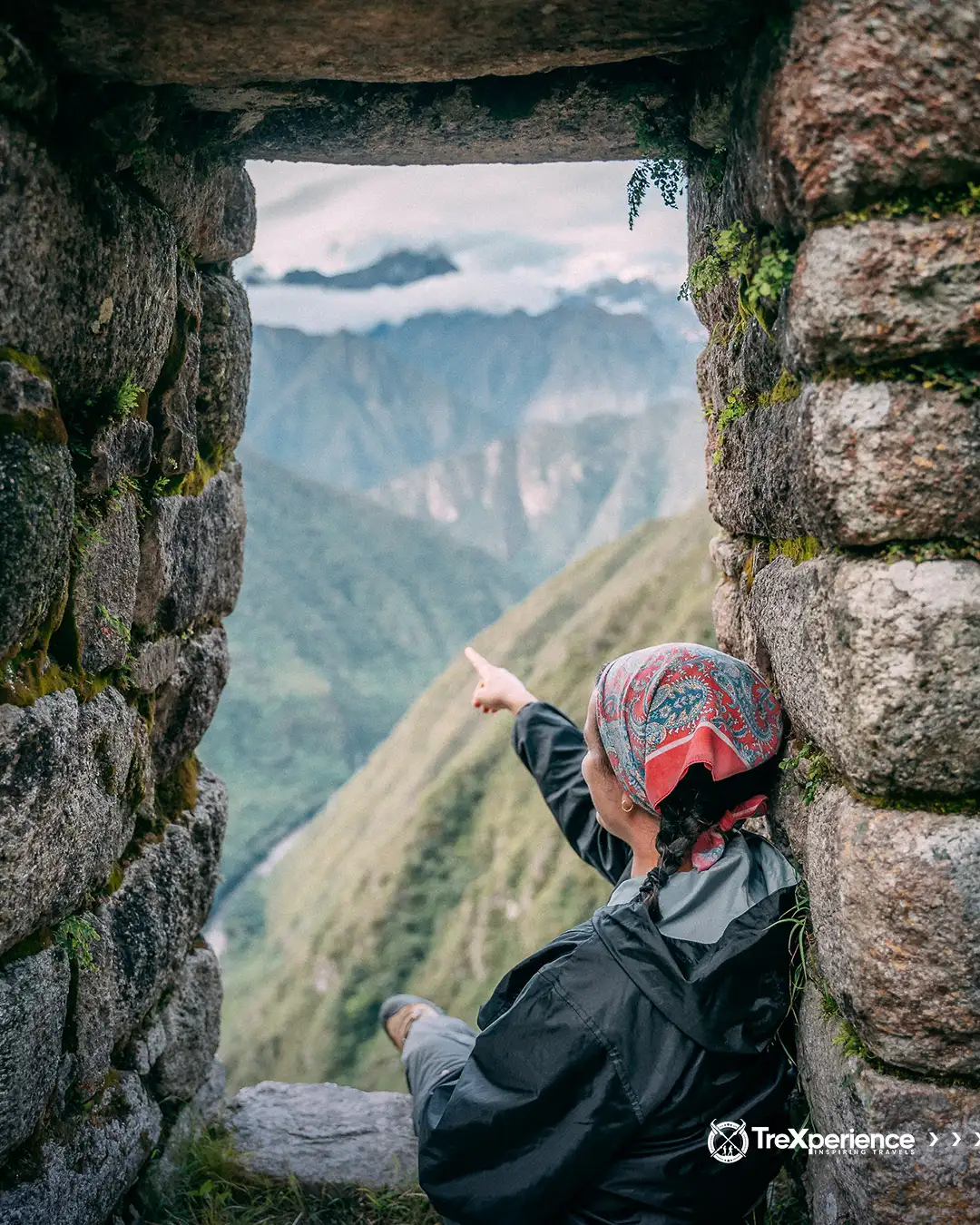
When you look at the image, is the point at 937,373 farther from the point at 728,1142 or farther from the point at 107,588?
the point at 107,588

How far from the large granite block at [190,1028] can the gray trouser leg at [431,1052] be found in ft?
2.48

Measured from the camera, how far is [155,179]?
2.70 meters

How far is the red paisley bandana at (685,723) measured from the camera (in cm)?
250

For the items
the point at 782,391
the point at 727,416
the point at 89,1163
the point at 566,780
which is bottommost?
the point at 89,1163

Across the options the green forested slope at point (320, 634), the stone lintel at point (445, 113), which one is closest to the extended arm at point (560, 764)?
the stone lintel at point (445, 113)

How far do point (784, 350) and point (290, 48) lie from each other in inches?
50.8

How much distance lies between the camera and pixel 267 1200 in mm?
3492

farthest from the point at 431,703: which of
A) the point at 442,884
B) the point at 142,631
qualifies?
the point at 142,631

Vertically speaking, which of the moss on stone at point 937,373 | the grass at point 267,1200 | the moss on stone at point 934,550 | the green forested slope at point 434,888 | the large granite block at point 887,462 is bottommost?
the green forested slope at point 434,888

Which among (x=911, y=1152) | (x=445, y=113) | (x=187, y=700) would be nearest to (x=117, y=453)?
(x=187, y=700)

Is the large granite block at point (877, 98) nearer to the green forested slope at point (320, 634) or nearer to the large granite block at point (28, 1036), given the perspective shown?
the large granite block at point (28, 1036)

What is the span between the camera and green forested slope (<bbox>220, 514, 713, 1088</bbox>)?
32031mm

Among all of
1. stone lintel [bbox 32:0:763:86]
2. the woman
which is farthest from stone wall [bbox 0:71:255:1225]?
the woman

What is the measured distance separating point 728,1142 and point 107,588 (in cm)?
219
